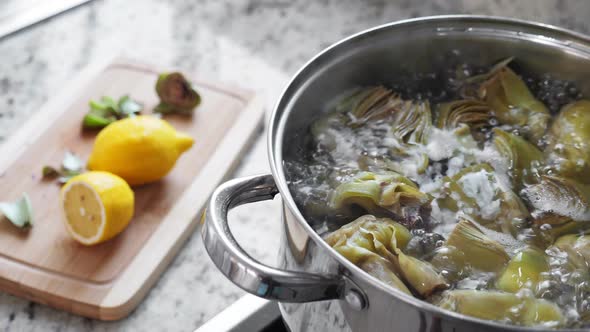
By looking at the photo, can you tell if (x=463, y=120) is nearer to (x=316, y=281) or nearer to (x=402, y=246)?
(x=402, y=246)

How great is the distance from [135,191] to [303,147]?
1.22 ft

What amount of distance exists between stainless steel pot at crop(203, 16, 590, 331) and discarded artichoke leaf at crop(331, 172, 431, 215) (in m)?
0.05

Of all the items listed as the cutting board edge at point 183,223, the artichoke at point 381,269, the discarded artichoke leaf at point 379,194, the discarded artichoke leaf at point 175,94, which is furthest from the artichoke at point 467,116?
the discarded artichoke leaf at point 175,94

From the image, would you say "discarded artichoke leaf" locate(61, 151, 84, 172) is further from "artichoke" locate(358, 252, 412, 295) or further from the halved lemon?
"artichoke" locate(358, 252, 412, 295)

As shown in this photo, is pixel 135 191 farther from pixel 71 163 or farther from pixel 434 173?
pixel 434 173

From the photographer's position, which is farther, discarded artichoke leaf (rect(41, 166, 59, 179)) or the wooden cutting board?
discarded artichoke leaf (rect(41, 166, 59, 179))

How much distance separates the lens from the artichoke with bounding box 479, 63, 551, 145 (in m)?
0.76

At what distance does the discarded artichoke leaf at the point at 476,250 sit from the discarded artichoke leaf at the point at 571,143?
0.15 metres

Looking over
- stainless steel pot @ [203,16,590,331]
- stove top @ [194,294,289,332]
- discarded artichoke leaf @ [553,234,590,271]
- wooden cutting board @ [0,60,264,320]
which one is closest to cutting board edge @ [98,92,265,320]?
wooden cutting board @ [0,60,264,320]

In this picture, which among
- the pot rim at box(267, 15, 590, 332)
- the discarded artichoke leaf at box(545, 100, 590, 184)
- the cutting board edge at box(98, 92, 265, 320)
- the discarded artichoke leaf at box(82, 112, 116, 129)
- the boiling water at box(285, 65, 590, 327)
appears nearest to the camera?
the pot rim at box(267, 15, 590, 332)

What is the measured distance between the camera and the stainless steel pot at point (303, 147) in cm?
53

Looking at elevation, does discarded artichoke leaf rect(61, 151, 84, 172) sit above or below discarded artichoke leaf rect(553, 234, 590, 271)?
below

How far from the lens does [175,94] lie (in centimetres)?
111

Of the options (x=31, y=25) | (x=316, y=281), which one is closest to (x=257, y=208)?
(x=316, y=281)
